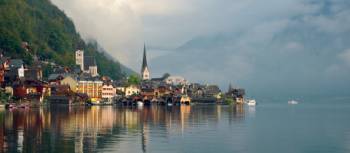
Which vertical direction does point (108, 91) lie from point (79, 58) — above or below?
below

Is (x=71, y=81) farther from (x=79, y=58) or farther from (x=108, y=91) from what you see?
(x=79, y=58)

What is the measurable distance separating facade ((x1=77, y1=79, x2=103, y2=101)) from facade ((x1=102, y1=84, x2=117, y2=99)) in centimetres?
257

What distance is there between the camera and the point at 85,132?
50.7 meters

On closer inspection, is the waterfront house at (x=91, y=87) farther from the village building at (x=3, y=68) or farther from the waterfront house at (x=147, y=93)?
the village building at (x=3, y=68)

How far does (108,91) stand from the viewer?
166125 millimetres

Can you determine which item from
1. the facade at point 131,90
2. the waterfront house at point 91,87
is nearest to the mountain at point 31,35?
the waterfront house at point 91,87

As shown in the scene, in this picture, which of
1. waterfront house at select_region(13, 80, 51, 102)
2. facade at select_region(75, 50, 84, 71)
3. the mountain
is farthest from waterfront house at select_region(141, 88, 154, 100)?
waterfront house at select_region(13, 80, 51, 102)

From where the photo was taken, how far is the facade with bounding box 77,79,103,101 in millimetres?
152712

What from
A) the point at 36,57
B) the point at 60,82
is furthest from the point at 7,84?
the point at 36,57

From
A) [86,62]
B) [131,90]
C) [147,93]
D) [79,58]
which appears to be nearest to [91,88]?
[147,93]

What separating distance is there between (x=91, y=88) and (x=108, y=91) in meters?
10.2

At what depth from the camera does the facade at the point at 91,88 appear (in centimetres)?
15271

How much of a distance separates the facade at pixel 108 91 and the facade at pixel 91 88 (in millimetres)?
2569

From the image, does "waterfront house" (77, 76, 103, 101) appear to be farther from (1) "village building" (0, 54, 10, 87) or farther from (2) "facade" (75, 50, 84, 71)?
(2) "facade" (75, 50, 84, 71)
